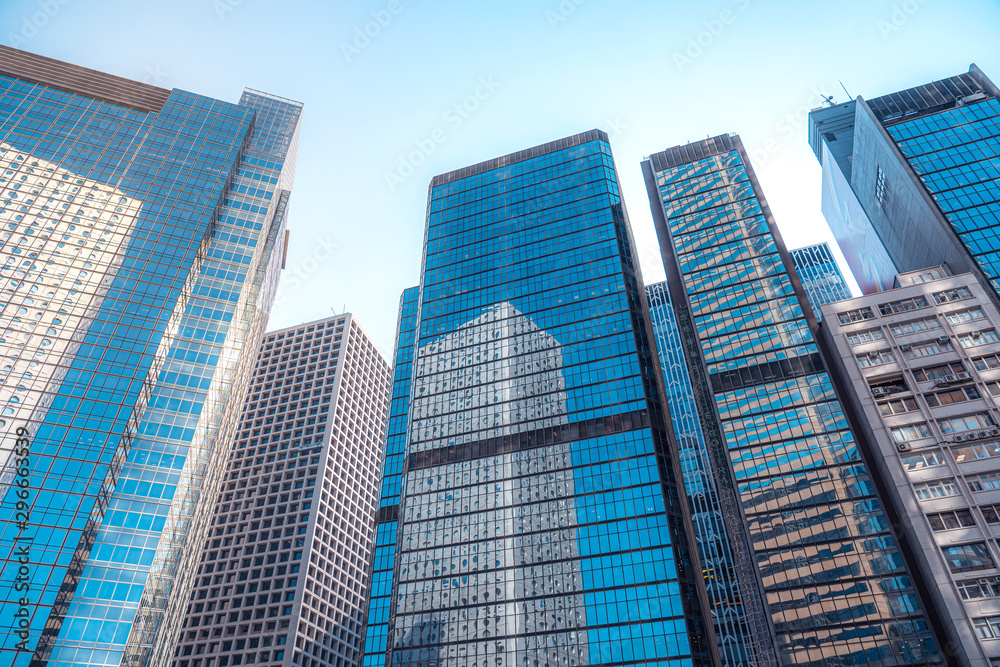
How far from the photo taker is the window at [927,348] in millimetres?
87562

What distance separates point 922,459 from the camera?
80375mm

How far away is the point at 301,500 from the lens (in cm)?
14138

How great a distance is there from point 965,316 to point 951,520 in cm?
2902

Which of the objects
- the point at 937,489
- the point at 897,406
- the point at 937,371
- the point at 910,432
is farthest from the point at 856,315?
the point at 937,489

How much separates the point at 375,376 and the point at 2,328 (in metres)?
93.4

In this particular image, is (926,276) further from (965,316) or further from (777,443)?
(777,443)

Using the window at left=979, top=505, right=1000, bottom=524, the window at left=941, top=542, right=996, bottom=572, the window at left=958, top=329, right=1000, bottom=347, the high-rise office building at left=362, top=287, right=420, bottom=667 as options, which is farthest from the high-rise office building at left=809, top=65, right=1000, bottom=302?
the high-rise office building at left=362, top=287, right=420, bottom=667

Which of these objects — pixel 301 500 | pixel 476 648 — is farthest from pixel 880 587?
pixel 301 500

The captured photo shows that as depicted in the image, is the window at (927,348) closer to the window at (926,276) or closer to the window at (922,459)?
the window at (926,276)

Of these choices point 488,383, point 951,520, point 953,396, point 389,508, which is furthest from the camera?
point 389,508

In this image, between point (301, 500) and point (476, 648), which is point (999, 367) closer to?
point (476, 648)

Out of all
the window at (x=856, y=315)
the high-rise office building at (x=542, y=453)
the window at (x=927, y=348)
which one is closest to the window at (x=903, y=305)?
the window at (x=856, y=315)

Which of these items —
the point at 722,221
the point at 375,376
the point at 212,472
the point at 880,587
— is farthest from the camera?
the point at 375,376

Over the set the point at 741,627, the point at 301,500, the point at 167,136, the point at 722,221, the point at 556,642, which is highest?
the point at 167,136
